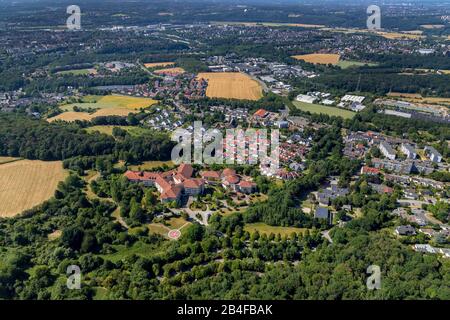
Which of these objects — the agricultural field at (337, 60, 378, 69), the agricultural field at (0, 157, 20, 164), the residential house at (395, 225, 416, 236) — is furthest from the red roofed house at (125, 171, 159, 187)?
the agricultural field at (337, 60, 378, 69)

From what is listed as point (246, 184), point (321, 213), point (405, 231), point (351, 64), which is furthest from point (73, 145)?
point (351, 64)

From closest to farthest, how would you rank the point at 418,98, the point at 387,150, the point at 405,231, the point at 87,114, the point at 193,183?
the point at 405,231 → the point at 193,183 → the point at 387,150 → the point at 87,114 → the point at 418,98

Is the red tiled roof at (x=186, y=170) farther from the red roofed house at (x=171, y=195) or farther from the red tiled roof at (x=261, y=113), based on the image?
the red tiled roof at (x=261, y=113)

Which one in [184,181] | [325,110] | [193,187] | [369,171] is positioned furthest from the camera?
[325,110]

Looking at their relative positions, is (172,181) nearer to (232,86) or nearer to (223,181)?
(223,181)

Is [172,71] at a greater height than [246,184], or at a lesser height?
greater

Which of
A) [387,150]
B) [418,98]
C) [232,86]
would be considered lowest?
[387,150]
